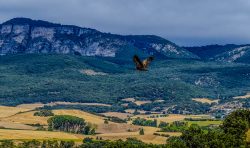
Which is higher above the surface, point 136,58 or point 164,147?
point 136,58

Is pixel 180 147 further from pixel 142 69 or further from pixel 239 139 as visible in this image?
pixel 142 69

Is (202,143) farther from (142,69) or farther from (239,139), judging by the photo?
(142,69)

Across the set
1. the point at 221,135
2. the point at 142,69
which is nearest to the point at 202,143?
the point at 221,135

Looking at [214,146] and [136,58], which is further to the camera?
[214,146]

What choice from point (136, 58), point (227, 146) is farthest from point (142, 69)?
point (227, 146)

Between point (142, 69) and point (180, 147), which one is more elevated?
point (142, 69)

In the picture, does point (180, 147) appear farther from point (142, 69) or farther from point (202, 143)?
point (142, 69)

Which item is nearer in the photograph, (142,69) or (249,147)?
(142,69)
